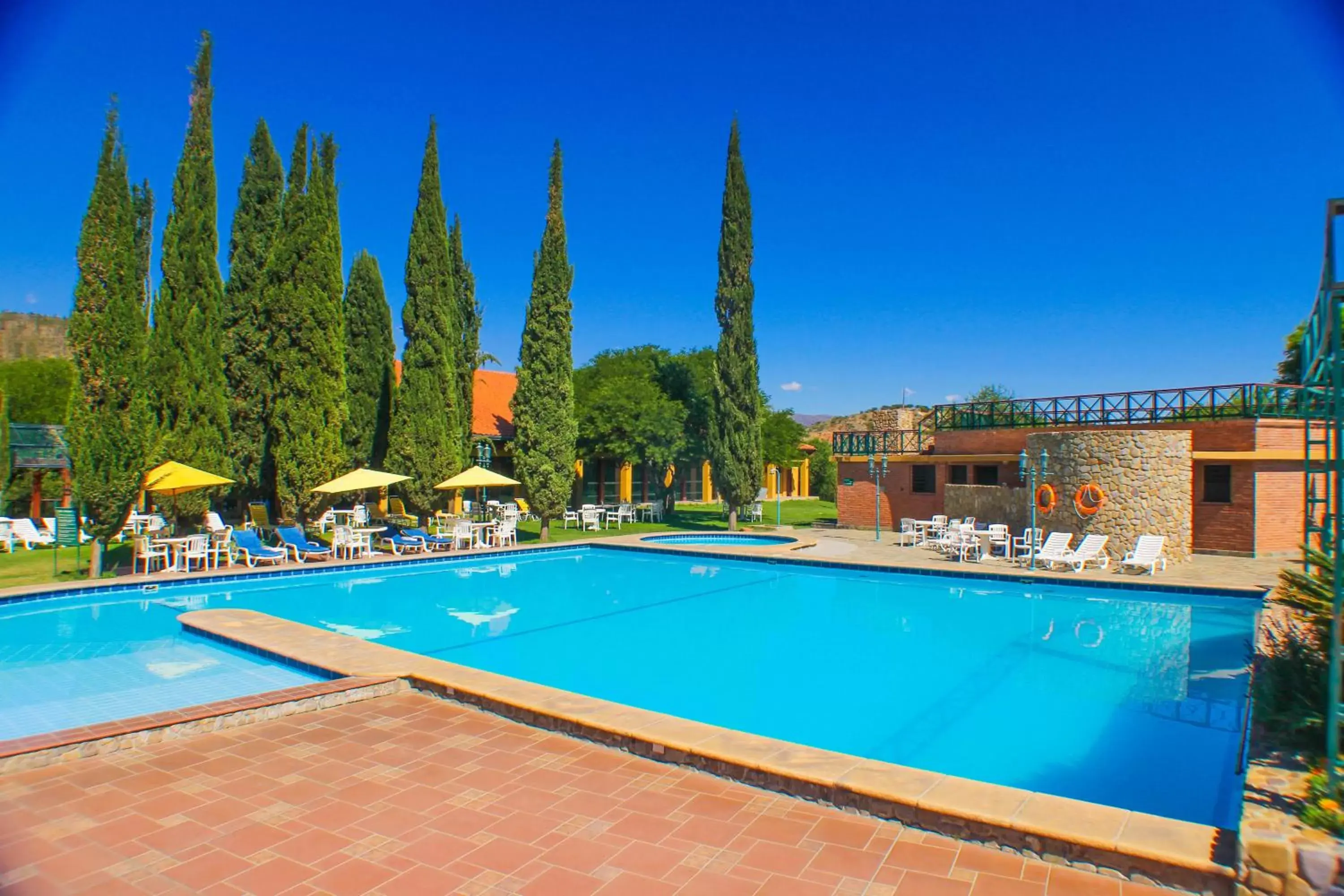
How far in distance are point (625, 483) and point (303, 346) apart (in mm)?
15578

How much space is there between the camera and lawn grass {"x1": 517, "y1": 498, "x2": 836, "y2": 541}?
71.6 ft

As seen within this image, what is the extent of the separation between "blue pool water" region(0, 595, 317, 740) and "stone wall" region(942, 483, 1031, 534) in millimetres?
15948

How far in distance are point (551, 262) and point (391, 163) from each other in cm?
681

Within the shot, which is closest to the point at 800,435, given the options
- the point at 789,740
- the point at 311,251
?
the point at 311,251

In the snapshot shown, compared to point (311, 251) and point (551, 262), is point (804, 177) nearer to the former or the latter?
point (551, 262)

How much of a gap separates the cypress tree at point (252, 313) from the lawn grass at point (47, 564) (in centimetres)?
322

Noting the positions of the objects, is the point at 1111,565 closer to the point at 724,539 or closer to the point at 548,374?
the point at 724,539

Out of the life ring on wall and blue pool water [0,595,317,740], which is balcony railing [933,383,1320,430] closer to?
the life ring on wall

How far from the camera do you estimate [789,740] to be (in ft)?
21.6

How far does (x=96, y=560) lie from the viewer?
41.3 feet

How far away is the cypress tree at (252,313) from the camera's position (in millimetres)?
17672

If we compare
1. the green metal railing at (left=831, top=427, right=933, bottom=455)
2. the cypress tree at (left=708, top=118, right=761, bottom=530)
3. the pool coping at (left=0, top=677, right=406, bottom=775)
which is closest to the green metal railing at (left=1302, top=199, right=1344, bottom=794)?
the pool coping at (left=0, top=677, right=406, bottom=775)

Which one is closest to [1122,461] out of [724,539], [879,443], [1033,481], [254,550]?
[1033,481]

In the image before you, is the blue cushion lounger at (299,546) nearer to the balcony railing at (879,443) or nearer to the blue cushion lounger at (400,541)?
the blue cushion lounger at (400,541)
